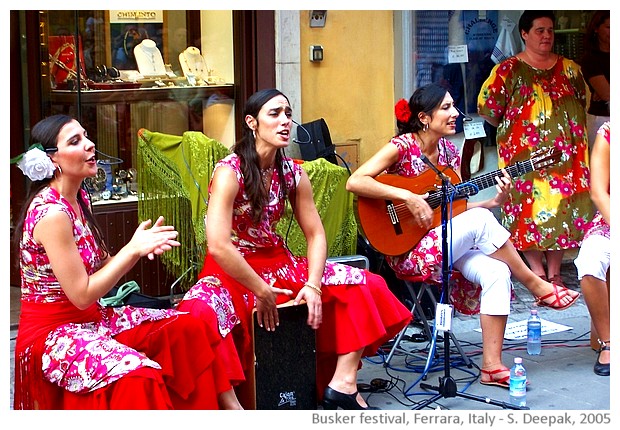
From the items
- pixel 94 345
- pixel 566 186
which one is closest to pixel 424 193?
pixel 566 186

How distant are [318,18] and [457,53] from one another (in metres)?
1.19

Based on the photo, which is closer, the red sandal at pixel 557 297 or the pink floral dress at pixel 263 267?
the pink floral dress at pixel 263 267

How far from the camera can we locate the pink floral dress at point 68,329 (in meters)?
3.95

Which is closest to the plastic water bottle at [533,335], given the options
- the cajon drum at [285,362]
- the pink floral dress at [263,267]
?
the pink floral dress at [263,267]

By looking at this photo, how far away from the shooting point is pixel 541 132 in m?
6.99

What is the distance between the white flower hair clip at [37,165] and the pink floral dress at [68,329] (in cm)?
6

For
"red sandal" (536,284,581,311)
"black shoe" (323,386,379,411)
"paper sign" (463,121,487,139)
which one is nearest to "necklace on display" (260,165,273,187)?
"black shoe" (323,386,379,411)

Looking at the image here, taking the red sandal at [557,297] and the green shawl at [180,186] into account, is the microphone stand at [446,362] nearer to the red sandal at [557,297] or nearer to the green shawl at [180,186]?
the red sandal at [557,297]

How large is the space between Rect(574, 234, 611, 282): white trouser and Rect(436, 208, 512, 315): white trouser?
45 cm

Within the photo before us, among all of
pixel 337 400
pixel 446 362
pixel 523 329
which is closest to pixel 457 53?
pixel 523 329

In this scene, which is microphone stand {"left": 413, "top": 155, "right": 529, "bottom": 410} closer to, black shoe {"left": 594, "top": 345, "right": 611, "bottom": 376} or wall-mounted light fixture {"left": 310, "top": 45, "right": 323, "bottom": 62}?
black shoe {"left": 594, "top": 345, "right": 611, "bottom": 376}

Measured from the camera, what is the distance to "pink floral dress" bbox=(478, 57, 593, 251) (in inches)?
275

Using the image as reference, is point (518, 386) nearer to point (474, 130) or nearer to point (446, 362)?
point (446, 362)
